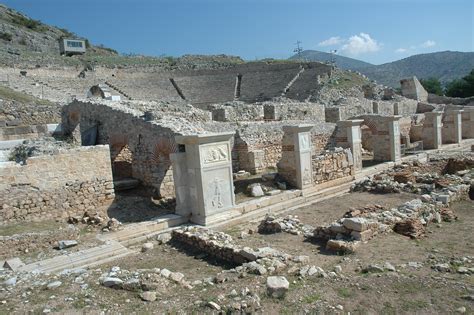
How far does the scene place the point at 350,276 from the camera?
570cm

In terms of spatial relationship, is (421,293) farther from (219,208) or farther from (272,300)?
(219,208)

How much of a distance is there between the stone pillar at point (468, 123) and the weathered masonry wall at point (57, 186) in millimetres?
21204

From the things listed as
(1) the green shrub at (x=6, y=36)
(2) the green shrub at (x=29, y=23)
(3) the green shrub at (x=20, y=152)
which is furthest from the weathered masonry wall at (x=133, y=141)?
(2) the green shrub at (x=29, y=23)

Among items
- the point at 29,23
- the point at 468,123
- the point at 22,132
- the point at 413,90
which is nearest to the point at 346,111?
the point at 468,123

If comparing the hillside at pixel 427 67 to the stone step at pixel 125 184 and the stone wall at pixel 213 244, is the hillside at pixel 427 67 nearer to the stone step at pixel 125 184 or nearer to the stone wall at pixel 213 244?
the stone step at pixel 125 184

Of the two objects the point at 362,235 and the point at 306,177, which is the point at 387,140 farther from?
the point at 362,235

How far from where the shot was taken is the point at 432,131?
1961 centimetres

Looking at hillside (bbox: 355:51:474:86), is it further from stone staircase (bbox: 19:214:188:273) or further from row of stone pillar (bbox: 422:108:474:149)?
stone staircase (bbox: 19:214:188:273)

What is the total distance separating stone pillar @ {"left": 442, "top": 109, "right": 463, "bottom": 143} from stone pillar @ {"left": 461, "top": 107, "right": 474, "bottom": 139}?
2544 mm

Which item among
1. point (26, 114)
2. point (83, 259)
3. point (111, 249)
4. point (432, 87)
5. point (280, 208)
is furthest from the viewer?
point (432, 87)

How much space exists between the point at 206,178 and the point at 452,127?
17096 mm

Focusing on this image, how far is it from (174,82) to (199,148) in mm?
38106

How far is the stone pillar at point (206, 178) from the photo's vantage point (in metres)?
9.13

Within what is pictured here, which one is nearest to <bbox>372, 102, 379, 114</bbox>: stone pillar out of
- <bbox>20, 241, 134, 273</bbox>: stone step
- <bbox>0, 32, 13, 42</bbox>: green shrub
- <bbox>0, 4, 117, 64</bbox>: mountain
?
<bbox>20, 241, 134, 273</bbox>: stone step
